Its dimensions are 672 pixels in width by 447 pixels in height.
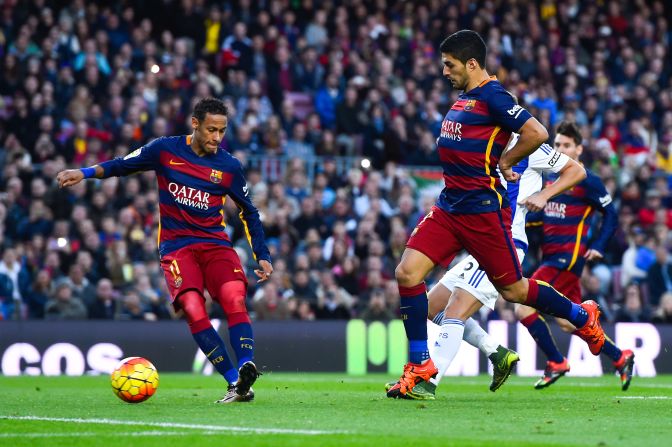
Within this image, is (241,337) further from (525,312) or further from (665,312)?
(665,312)

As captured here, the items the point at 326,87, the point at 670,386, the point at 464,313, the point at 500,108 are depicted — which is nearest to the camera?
the point at 500,108

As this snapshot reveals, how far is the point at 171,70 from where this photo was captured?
20.7m

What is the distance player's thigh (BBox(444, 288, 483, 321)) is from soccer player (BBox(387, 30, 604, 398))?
61 centimetres

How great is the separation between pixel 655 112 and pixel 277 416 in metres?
17.4

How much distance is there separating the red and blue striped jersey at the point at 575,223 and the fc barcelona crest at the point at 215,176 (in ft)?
12.9

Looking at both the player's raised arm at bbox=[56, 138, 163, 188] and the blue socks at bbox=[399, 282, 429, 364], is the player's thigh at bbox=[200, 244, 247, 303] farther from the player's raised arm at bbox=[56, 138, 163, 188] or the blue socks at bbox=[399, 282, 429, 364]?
the blue socks at bbox=[399, 282, 429, 364]

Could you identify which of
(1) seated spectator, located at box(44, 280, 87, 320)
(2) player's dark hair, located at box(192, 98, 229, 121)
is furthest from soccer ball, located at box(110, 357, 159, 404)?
(1) seated spectator, located at box(44, 280, 87, 320)

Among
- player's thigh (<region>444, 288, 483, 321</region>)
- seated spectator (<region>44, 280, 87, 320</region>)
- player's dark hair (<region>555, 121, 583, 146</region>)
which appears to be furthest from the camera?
seated spectator (<region>44, 280, 87, 320</region>)

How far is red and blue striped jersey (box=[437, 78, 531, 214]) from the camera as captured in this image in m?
9.12

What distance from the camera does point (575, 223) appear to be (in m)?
12.6

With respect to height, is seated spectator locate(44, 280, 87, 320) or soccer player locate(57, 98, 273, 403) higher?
soccer player locate(57, 98, 273, 403)

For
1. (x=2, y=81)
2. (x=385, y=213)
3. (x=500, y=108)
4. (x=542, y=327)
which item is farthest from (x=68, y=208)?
(x=500, y=108)

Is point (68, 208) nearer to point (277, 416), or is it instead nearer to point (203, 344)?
point (203, 344)

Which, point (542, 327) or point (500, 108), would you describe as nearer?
point (500, 108)
